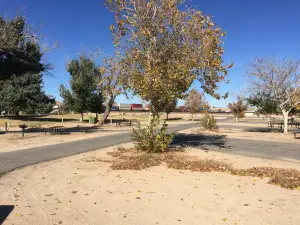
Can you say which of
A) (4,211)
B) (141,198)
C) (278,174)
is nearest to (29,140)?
(4,211)

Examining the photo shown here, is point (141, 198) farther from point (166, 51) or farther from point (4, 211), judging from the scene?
point (166, 51)

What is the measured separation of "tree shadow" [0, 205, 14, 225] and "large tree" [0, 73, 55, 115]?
39271 mm

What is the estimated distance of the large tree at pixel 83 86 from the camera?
36.7 m

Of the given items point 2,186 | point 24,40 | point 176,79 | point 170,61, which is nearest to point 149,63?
point 170,61

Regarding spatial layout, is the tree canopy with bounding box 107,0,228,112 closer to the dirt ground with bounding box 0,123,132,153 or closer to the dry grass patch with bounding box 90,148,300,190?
the dry grass patch with bounding box 90,148,300,190

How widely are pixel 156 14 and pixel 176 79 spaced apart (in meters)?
3.25

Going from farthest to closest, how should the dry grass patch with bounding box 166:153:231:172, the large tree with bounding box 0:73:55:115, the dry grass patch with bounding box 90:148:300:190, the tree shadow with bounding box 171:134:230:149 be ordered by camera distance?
the large tree with bounding box 0:73:55:115 → the tree shadow with bounding box 171:134:230:149 → the dry grass patch with bounding box 166:153:231:172 → the dry grass patch with bounding box 90:148:300:190

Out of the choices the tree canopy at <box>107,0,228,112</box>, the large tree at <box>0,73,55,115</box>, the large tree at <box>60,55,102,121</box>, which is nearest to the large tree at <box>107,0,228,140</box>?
the tree canopy at <box>107,0,228,112</box>

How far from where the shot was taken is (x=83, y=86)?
36.3 metres

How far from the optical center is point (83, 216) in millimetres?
5230

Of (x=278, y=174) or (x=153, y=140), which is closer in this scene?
(x=278, y=174)

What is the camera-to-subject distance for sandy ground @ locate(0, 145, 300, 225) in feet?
16.9

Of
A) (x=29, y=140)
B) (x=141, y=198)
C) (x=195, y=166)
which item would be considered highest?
(x=29, y=140)

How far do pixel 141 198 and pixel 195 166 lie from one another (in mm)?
3800
